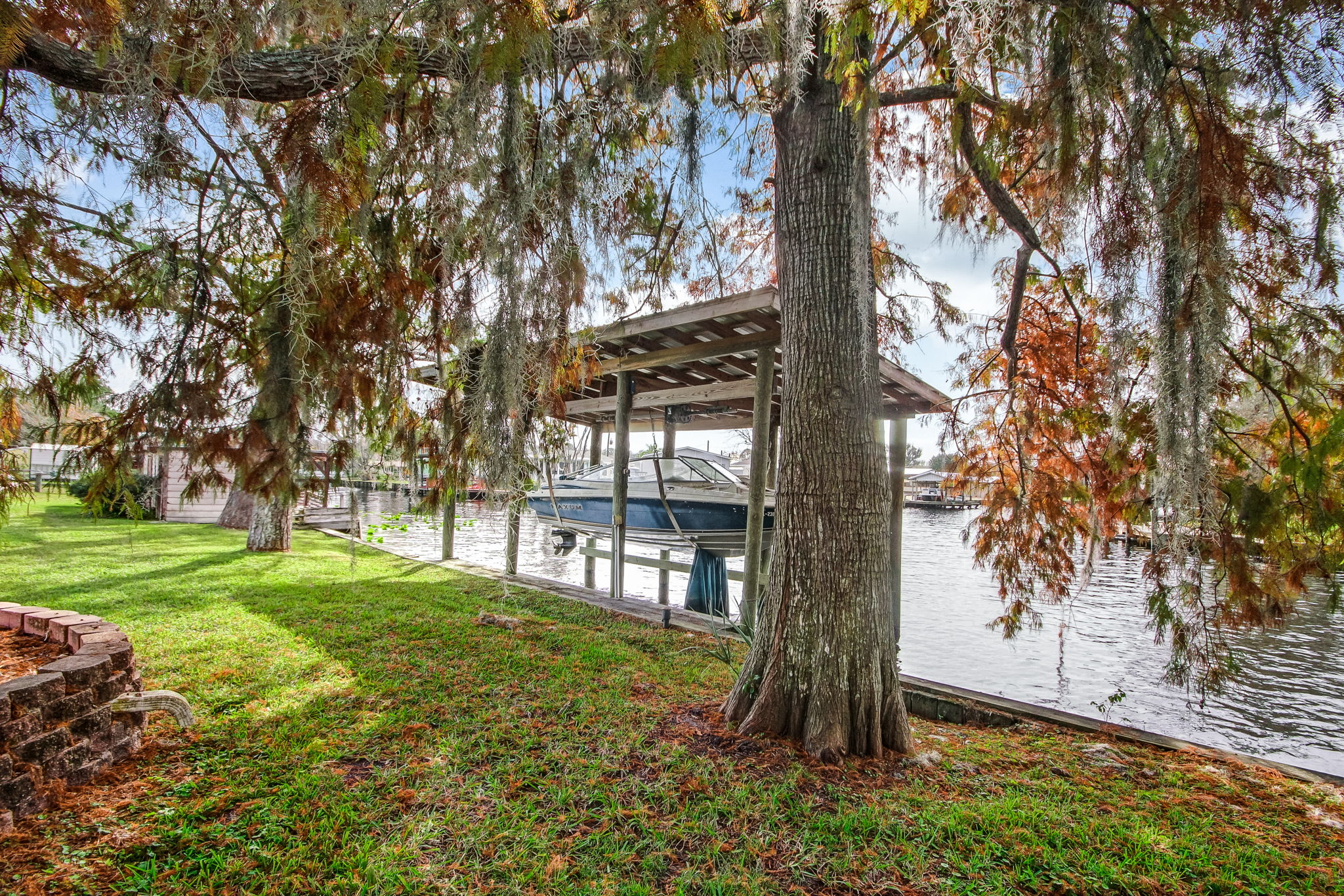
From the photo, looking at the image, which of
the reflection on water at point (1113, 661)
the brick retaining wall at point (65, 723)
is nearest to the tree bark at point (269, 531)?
the reflection on water at point (1113, 661)

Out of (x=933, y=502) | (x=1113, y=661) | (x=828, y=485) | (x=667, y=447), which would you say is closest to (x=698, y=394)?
(x=667, y=447)

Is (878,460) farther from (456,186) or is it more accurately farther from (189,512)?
(189,512)

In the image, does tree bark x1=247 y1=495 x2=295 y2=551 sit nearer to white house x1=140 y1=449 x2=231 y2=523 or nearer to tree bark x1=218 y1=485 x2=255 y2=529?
tree bark x1=218 y1=485 x2=255 y2=529

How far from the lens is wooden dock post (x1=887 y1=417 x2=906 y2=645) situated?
639 cm

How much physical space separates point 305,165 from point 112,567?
6.79 metres

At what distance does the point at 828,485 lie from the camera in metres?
3.00

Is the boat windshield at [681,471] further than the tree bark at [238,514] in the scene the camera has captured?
No

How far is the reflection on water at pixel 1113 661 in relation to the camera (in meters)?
5.04

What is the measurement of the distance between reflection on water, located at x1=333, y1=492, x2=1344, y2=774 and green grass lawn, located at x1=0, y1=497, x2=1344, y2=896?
3.60ft

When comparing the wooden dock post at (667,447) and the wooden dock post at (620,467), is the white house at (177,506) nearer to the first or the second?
A: the wooden dock post at (667,447)

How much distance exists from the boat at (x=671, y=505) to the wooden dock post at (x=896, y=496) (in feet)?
4.42

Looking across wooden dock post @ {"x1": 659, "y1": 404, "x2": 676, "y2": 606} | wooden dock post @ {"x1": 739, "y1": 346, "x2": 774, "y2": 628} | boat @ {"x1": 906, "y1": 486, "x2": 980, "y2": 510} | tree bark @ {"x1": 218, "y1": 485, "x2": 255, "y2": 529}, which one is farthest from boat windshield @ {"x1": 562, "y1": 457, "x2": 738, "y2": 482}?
boat @ {"x1": 906, "y1": 486, "x2": 980, "y2": 510}

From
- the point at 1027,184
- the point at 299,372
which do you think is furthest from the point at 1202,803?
the point at 299,372

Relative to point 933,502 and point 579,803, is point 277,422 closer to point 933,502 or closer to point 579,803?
point 579,803
